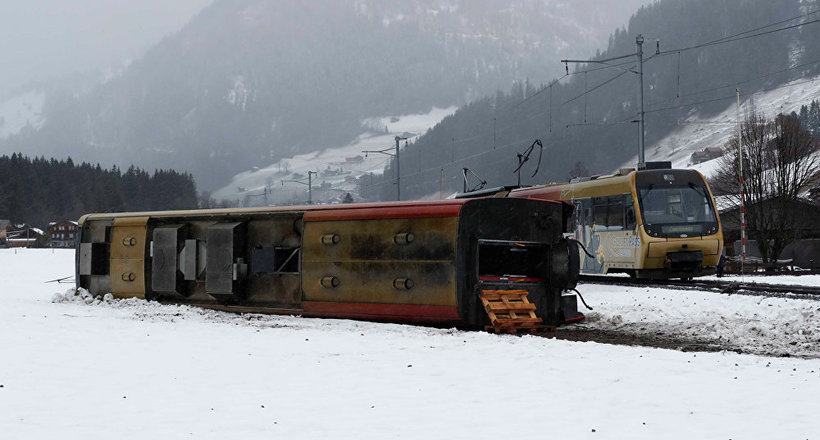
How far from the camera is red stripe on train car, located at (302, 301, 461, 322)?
14828mm

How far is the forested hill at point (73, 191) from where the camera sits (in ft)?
494

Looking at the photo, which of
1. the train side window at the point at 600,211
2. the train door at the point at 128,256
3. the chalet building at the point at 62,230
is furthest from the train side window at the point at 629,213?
the chalet building at the point at 62,230

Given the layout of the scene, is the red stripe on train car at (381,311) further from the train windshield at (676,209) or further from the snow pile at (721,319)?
the train windshield at (676,209)

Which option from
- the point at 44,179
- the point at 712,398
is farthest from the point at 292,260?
the point at 44,179

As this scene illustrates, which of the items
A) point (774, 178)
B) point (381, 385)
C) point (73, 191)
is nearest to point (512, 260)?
point (381, 385)

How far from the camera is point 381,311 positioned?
618 inches

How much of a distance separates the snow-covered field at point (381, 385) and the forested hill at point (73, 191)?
143 m

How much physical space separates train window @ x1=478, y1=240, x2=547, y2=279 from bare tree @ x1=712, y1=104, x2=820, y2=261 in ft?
130

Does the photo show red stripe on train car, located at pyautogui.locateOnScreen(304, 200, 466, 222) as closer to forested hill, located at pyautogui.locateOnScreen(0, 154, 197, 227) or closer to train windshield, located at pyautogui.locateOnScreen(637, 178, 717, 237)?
train windshield, located at pyautogui.locateOnScreen(637, 178, 717, 237)

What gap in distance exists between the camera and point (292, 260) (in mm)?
17922

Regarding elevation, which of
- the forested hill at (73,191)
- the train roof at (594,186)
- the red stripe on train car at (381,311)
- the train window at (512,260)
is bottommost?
the red stripe on train car at (381,311)

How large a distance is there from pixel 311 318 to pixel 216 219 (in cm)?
386

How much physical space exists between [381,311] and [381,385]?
20.4 ft

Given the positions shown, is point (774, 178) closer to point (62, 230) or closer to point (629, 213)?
point (629, 213)
